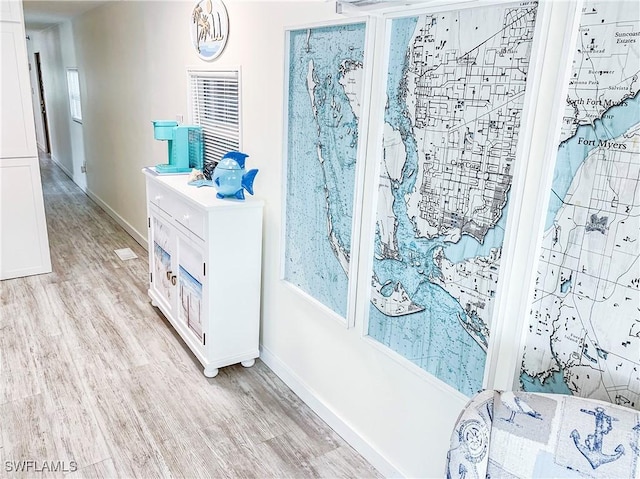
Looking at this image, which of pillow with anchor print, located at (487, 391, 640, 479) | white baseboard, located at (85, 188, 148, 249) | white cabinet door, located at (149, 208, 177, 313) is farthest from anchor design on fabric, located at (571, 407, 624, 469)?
white baseboard, located at (85, 188, 148, 249)

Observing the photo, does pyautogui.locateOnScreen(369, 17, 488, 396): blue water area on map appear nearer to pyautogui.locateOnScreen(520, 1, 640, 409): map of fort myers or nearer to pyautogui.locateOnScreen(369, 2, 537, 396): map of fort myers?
pyautogui.locateOnScreen(369, 2, 537, 396): map of fort myers

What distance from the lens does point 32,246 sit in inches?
158

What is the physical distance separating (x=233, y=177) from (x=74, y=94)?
5.42 meters

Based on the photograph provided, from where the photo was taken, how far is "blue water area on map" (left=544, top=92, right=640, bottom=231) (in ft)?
3.77

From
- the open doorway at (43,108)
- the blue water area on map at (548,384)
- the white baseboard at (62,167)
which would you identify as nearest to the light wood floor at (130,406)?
the blue water area on map at (548,384)

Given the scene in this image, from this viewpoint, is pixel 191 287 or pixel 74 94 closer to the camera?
pixel 191 287

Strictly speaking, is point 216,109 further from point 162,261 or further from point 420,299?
point 420,299

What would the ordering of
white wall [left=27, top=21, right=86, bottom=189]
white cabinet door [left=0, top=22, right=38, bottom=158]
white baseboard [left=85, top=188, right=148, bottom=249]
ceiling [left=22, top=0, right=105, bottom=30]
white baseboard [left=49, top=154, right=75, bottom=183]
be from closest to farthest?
1. white cabinet door [left=0, top=22, right=38, bottom=158]
2. white baseboard [left=85, top=188, right=148, bottom=249]
3. ceiling [left=22, top=0, right=105, bottom=30]
4. white wall [left=27, top=21, right=86, bottom=189]
5. white baseboard [left=49, top=154, right=75, bottom=183]

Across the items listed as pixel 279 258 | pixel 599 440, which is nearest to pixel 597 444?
pixel 599 440

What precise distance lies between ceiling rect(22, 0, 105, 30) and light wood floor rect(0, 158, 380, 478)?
3.01m

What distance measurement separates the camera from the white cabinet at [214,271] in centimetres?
250

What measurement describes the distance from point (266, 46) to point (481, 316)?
1.70 meters

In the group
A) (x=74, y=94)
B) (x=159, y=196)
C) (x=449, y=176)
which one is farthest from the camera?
(x=74, y=94)

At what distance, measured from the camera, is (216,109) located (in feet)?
10.3
